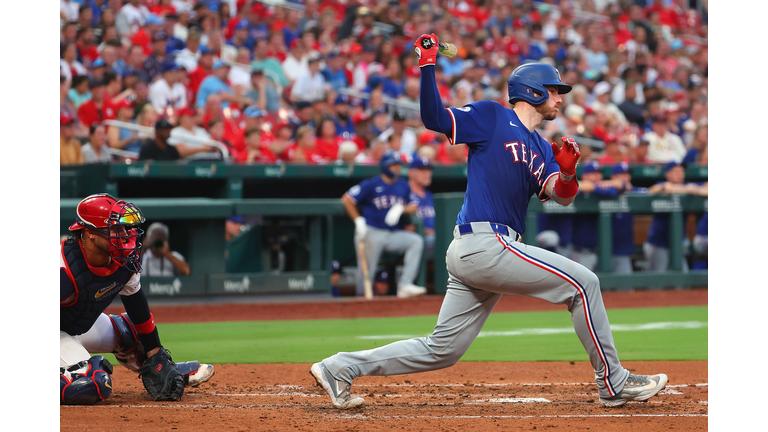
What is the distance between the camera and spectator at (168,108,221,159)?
34.5 feet

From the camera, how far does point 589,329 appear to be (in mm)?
4008

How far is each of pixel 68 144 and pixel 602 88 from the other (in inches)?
403

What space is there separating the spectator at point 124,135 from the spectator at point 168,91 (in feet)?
3.21

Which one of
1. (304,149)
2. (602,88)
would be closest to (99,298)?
(304,149)

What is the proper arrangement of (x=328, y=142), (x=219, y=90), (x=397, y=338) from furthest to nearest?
(x=219, y=90) < (x=328, y=142) < (x=397, y=338)

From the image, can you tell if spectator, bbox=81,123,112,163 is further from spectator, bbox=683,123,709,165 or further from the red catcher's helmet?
spectator, bbox=683,123,709,165

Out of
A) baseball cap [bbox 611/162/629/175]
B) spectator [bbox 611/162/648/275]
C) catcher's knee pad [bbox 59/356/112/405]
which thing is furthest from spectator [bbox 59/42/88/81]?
catcher's knee pad [bbox 59/356/112/405]

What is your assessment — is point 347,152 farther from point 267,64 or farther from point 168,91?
point 267,64

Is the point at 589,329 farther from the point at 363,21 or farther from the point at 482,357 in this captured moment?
the point at 363,21

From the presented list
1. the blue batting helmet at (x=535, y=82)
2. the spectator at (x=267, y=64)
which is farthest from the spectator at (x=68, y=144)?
the blue batting helmet at (x=535, y=82)

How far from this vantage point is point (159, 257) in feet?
30.5

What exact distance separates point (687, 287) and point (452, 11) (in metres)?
8.85

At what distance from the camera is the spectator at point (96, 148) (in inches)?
404

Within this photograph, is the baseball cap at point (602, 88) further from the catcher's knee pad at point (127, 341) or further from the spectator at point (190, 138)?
the catcher's knee pad at point (127, 341)
